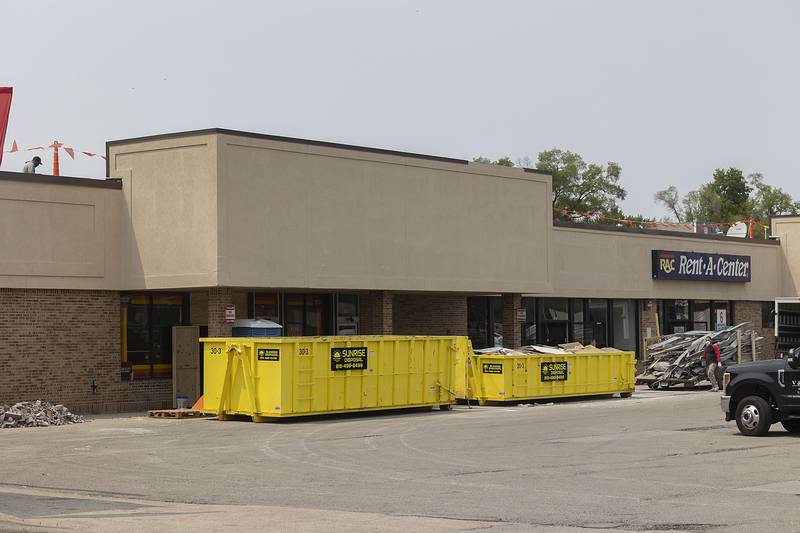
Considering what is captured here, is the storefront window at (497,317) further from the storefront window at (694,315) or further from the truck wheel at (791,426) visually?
the truck wheel at (791,426)

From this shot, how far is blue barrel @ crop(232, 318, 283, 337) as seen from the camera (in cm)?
3044

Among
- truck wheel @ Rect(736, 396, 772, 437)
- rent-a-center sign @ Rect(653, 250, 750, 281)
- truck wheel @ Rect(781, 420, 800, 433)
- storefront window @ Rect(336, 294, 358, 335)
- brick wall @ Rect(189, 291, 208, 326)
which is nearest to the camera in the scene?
truck wheel @ Rect(736, 396, 772, 437)

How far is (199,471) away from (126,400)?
13.9 m

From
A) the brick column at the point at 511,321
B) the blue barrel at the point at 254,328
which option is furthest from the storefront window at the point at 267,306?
the brick column at the point at 511,321

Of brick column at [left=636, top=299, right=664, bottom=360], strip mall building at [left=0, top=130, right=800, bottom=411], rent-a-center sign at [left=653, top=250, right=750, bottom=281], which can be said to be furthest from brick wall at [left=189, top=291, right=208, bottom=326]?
rent-a-center sign at [left=653, top=250, right=750, bottom=281]

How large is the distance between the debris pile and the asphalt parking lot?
→ 2.84 ft

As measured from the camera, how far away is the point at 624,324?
45.2m

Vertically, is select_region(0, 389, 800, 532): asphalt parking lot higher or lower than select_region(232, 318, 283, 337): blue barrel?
lower

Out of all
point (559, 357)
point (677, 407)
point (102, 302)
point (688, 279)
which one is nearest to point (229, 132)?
point (102, 302)

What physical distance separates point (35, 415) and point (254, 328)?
6.13 m

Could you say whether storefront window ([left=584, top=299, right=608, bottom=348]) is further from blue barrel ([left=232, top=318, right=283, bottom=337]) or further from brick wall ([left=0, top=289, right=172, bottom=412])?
brick wall ([left=0, top=289, right=172, bottom=412])

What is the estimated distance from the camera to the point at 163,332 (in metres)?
31.9

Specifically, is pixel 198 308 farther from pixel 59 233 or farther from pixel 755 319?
pixel 755 319

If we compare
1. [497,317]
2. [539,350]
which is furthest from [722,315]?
[539,350]
